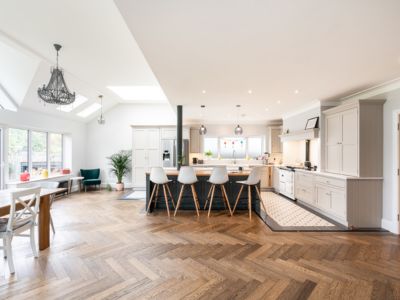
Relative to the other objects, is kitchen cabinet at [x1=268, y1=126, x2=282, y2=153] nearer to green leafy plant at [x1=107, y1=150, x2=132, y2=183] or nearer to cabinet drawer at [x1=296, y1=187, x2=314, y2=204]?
cabinet drawer at [x1=296, y1=187, x2=314, y2=204]

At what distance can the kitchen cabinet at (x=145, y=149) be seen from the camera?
25.8 feet

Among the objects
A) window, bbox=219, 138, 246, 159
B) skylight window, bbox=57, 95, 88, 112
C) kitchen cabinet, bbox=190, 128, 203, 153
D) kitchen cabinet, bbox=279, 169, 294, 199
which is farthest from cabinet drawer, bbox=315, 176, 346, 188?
skylight window, bbox=57, 95, 88, 112

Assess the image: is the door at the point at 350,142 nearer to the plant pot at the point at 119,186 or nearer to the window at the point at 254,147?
the window at the point at 254,147

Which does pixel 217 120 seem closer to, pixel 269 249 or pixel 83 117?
pixel 83 117

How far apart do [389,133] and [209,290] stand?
4.02 meters

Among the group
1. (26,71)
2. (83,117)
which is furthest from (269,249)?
(83,117)

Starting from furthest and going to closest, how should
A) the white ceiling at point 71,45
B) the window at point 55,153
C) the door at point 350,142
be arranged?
the window at point 55,153 < the door at point 350,142 < the white ceiling at point 71,45

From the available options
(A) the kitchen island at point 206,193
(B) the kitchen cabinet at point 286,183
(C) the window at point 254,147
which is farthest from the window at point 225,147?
(A) the kitchen island at point 206,193

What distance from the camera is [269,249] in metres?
3.04

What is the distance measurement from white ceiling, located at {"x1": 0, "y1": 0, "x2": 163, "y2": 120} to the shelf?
4.22 m

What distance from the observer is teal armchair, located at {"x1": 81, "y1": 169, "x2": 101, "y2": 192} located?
766 centimetres

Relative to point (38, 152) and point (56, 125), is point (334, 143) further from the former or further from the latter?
point (38, 152)

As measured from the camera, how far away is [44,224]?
3.09 meters

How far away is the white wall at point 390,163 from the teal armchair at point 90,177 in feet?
26.6
